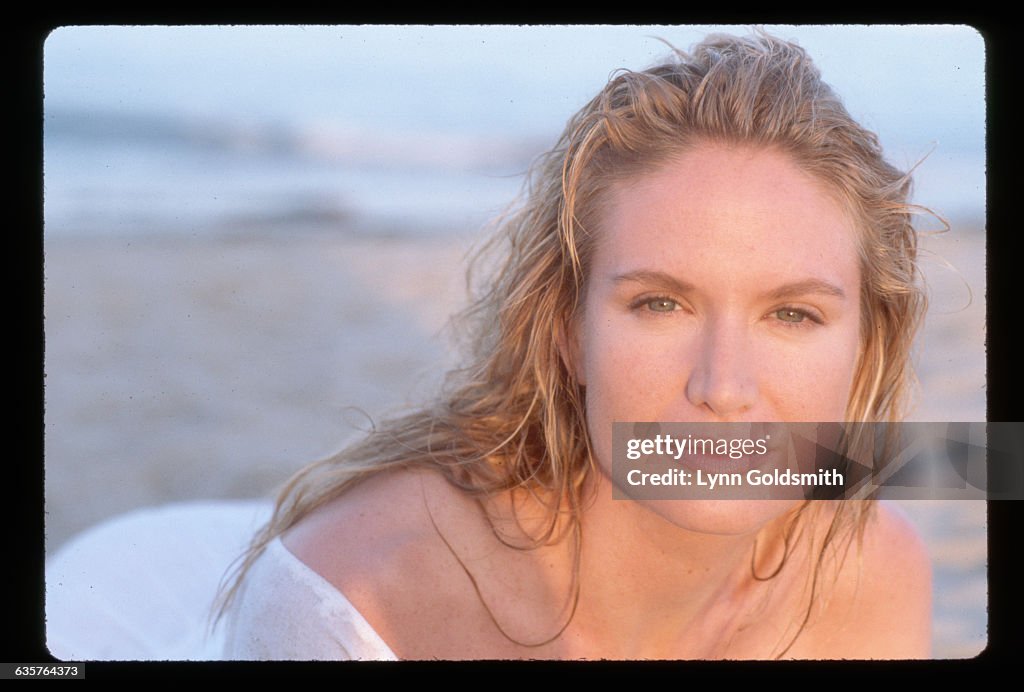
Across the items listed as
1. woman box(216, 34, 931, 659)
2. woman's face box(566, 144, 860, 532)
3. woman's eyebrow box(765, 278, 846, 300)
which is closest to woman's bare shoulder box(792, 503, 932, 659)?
woman box(216, 34, 931, 659)

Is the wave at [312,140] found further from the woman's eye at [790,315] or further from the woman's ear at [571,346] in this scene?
the woman's eye at [790,315]

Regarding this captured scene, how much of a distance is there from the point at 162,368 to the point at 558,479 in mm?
2154

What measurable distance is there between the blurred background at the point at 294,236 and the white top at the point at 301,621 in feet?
1.19

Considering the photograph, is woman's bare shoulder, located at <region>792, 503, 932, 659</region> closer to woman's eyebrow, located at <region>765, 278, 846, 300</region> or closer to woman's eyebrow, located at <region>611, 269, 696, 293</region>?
woman's eyebrow, located at <region>765, 278, 846, 300</region>

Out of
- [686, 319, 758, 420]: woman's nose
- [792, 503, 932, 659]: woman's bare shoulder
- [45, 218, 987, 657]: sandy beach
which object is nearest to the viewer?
[686, 319, 758, 420]: woman's nose

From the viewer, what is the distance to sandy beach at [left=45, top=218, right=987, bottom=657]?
253cm

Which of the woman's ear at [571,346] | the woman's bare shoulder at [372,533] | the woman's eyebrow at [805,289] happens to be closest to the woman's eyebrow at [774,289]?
the woman's eyebrow at [805,289]

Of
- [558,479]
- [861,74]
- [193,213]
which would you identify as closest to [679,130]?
[861,74]

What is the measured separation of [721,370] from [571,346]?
0.80ft

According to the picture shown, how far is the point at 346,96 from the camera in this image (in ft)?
5.85

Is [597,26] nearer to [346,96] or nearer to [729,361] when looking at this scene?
[729,361]

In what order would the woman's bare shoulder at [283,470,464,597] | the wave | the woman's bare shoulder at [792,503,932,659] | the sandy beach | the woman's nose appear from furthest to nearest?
the sandy beach < the wave < the woman's bare shoulder at [792,503,932,659] < the woman's bare shoulder at [283,470,464,597] < the woman's nose

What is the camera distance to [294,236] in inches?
139

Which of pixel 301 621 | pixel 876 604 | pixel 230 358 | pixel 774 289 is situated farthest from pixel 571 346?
pixel 230 358
